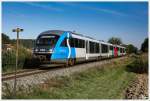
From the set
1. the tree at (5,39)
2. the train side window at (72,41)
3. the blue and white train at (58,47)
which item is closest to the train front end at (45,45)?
the blue and white train at (58,47)

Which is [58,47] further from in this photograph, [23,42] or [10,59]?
[23,42]

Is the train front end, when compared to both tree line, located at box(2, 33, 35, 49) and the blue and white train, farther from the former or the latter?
tree line, located at box(2, 33, 35, 49)

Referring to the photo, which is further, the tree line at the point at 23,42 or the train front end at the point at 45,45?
the tree line at the point at 23,42

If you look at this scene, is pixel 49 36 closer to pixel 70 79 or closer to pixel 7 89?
pixel 70 79

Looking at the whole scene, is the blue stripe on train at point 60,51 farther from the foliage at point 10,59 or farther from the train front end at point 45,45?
the foliage at point 10,59

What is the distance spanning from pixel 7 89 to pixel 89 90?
348cm

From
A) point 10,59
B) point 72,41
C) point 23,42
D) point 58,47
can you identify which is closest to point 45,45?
point 58,47

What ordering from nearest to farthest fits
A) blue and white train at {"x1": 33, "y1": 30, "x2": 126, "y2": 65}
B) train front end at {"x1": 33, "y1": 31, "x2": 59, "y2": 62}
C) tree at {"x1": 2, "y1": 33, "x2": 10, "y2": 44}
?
1. train front end at {"x1": 33, "y1": 31, "x2": 59, "y2": 62}
2. blue and white train at {"x1": 33, "y1": 30, "x2": 126, "y2": 65}
3. tree at {"x1": 2, "y1": 33, "x2": 10, "y2": 44}

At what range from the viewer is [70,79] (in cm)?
1329

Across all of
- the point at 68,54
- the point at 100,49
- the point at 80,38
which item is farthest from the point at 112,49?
the point at 68,54

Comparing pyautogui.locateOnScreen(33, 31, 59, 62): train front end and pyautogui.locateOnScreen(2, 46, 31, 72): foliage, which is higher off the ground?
pyautogui.locateOnScreen(33, 31, 59, 62): train front end

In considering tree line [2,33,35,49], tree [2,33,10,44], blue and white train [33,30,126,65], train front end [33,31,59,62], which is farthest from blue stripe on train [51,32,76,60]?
tree [2,33,10,44]

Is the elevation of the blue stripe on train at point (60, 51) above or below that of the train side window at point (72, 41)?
below

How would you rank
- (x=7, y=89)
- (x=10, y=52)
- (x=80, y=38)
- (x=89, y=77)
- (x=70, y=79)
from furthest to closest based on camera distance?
(x=80, y=38) < (x=10, y=52) < (x=89, y=77) < (x=70, y=79) < (x=7, y=89)
